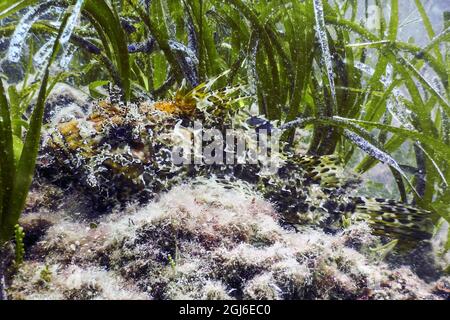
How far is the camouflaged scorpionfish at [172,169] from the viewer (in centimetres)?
191

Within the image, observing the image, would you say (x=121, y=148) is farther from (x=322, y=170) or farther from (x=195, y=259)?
(x=322, y=170)

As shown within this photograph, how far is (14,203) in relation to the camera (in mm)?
1478

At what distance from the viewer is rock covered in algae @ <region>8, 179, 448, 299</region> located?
1490mm

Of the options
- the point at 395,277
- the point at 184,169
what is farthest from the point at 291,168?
the point at 395,277

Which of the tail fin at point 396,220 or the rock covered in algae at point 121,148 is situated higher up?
the rock covered in algae at point 121,148

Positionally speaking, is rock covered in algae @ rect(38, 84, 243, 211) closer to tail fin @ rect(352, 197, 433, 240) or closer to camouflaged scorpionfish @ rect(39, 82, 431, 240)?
camouflaged scorpionfish @ rect(39, 82, 431, 240)

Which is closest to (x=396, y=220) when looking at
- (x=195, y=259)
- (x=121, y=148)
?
(x=195, y=259)

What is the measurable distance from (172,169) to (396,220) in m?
1.60

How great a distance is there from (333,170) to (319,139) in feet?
1.89

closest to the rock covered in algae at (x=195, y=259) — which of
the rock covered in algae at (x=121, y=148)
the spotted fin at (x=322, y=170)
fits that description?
the rock covered in algae at (x=121, y=148)

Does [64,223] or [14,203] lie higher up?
[14,203]

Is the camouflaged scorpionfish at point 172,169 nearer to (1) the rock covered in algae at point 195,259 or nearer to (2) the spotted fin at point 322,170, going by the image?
(2) the spotted fin at point 322,170
